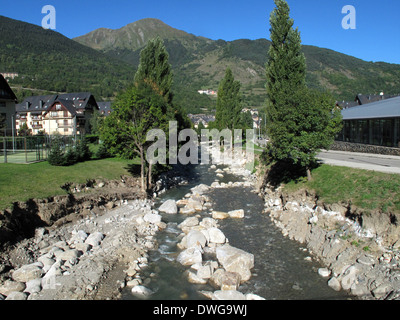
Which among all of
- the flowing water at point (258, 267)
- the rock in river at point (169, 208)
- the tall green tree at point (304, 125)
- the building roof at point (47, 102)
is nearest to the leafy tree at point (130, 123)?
the rock in river at point (169, 208)

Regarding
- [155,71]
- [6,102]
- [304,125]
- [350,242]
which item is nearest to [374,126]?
[304,125]

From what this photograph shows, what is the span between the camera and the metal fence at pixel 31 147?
25344 millimetres

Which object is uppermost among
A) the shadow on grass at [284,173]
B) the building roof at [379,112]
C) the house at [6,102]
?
the house at [6,102]

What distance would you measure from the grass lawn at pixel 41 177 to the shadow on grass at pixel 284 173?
1357 cm

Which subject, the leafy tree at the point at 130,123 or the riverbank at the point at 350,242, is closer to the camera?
the riverbank at the point at 350,242

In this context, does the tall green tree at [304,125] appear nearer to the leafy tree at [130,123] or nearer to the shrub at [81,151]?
the leafy tree at [130,123]

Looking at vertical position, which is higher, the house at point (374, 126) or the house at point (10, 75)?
the house at point (10, 75)

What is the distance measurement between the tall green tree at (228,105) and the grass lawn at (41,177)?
107 feet

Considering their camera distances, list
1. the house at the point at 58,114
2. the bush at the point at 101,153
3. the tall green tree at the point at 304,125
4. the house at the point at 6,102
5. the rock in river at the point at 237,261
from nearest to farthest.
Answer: the rock in river at the point at 237,261, the tall green tree at the point at 304,125, the bush at the point at 101,153, the house at the point at 6,102, the house at the point at 58,114

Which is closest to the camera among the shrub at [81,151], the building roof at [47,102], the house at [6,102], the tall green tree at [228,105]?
the shrub at [81,151]

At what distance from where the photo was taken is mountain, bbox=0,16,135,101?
136 meters

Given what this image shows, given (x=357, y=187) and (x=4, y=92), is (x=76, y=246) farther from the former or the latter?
(x=4, y=92)

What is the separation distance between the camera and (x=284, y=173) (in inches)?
1032
